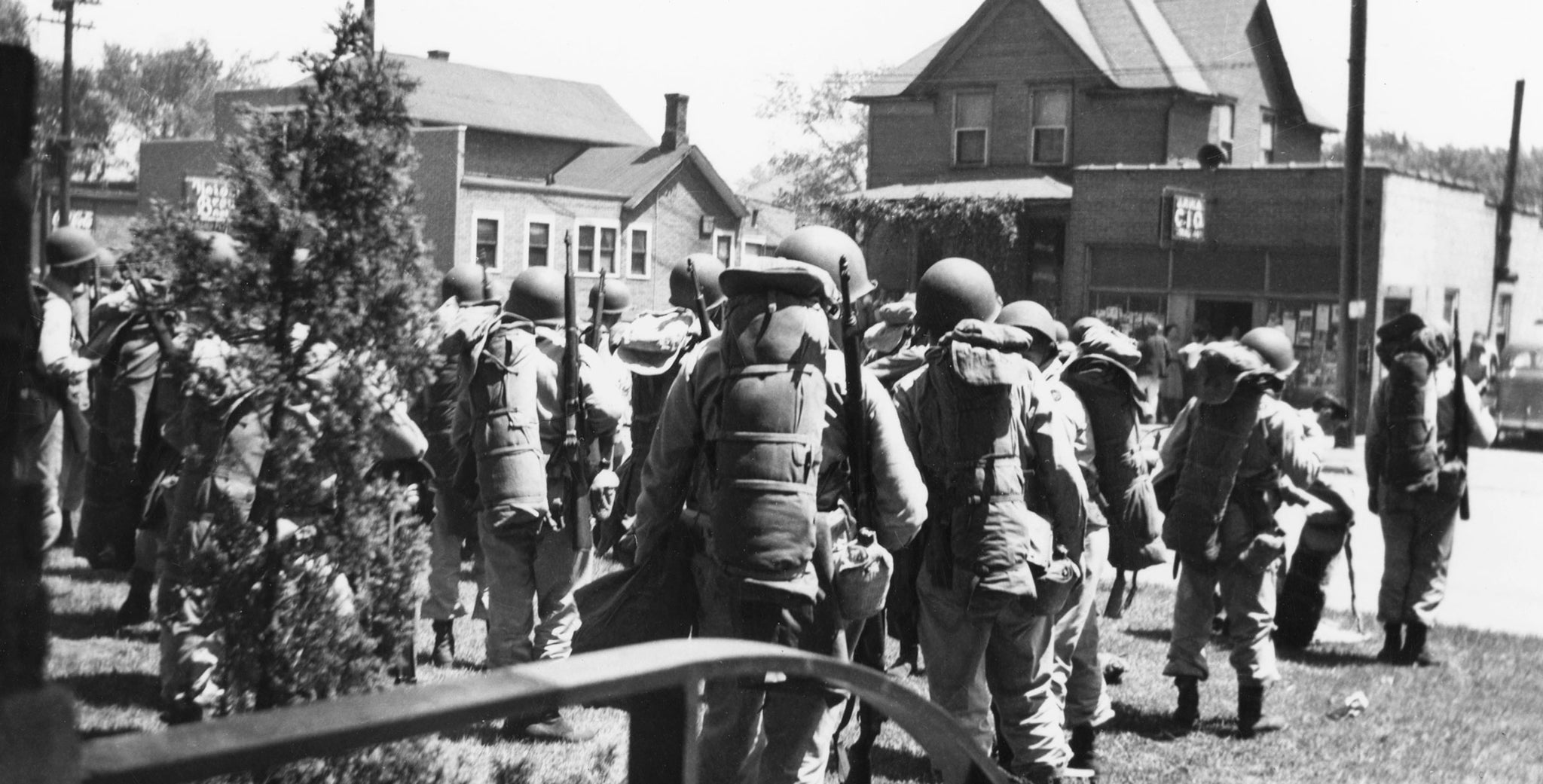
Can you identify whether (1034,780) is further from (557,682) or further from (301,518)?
(557,682)

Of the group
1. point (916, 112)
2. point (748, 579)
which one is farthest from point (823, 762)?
point (916, 112)

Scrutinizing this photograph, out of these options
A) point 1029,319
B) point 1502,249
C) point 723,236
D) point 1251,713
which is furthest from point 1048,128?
point 1029,319

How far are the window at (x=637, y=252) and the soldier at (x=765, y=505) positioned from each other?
42.6 metres

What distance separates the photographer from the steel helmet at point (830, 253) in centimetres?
514

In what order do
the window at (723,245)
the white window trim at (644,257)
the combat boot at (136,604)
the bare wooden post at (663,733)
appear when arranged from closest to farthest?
the bare wooden post at (663,733)
the combat boot at (136,604)
the white window trim at (644,257)
the window at (723,245)

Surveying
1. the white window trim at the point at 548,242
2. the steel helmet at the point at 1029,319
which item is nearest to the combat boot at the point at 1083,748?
the steel helmet at the point at 1029,319

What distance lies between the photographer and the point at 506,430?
6.34 metres

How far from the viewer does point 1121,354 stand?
6.25 m

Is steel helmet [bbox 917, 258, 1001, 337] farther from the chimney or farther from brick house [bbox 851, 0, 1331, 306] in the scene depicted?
the chimney

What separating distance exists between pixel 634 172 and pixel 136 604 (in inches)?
1706

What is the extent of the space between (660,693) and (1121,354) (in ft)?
14.9

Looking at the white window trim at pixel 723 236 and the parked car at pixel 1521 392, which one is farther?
the white window trim at pixel 723 236

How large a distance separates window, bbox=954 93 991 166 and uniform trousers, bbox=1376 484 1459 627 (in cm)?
2590

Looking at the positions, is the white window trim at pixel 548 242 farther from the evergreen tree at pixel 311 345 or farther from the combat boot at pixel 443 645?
the evergreen tree at pixel 311 345
